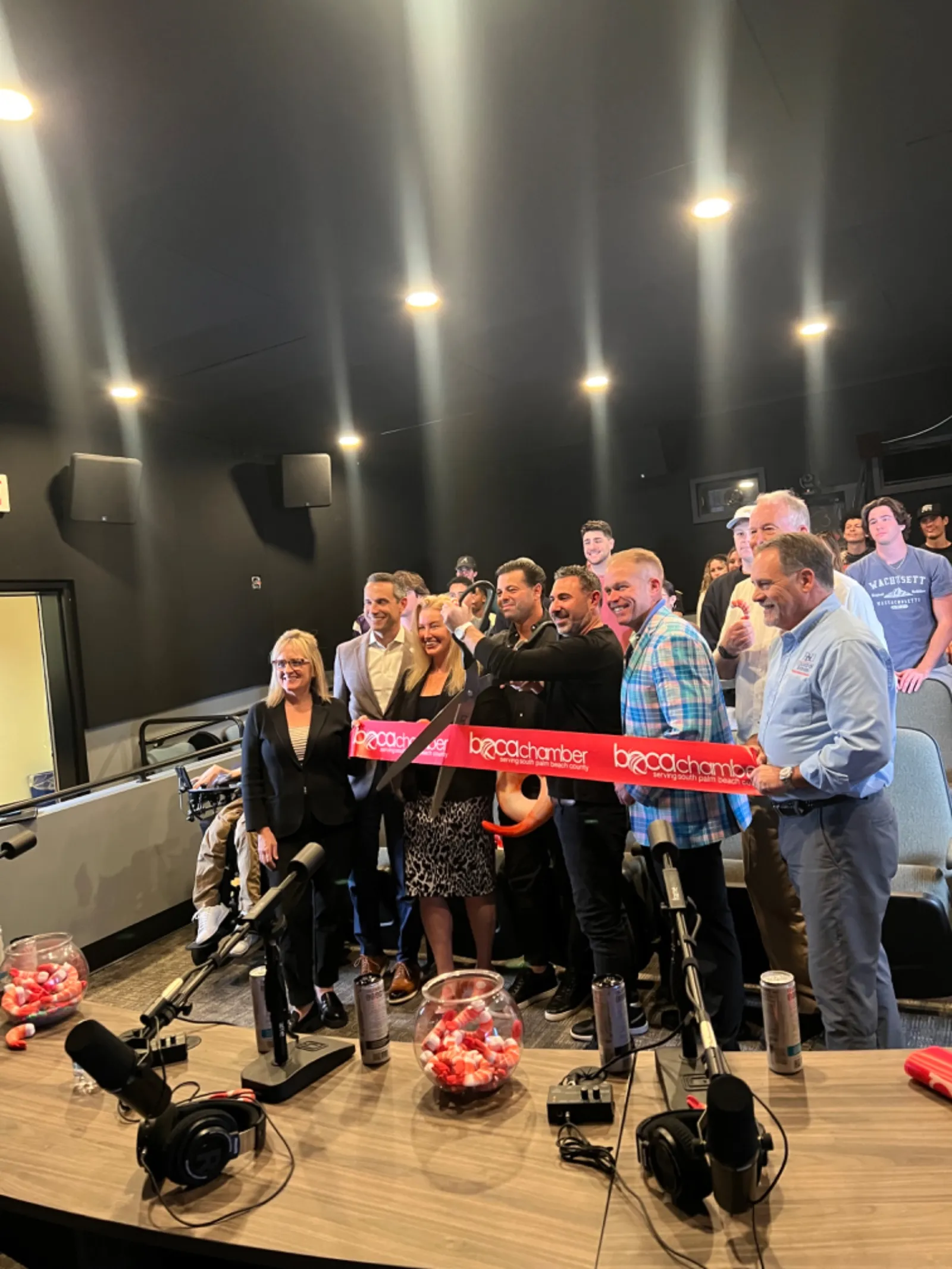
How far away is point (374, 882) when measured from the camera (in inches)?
143

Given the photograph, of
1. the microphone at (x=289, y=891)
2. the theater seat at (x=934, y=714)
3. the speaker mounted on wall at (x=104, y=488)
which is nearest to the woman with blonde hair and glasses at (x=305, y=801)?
the microphone at (x=289, y=891)

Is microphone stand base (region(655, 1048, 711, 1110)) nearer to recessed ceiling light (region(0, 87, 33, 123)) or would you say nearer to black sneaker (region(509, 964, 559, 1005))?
black sneaker (region(509, 964, 559, 1005))

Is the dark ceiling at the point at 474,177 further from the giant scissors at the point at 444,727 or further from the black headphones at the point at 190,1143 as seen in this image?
the black headphones at the point at 190,1143

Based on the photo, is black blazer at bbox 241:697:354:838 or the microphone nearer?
the microphone

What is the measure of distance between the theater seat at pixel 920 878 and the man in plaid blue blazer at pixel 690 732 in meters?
0.60

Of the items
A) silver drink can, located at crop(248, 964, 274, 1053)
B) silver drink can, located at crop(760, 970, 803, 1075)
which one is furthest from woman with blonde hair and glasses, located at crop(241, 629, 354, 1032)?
silver drink can, located at crop(760, 970, 803, 1075)

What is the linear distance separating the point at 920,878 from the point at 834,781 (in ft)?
3.58

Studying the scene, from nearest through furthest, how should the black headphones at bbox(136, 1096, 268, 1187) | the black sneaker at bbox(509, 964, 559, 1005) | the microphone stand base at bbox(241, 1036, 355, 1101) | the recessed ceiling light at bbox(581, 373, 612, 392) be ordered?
the black headphones at bbox(136, 1096, 268, 1187), the microphone stand base at bbox(241, 1036, 355, 1101), the black sneaker at bbox(509, 964, 559, 1005), the recessed ceiling light at bbox(581, 373, 612, 392)

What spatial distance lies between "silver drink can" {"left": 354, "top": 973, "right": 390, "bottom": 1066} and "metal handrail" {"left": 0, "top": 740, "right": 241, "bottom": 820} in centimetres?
277

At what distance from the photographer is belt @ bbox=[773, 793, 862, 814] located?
2188mm

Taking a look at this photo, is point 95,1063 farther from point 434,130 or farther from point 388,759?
point 434,130

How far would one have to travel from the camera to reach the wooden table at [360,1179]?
47.0 inches

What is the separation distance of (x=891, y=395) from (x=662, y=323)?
5.98 ft

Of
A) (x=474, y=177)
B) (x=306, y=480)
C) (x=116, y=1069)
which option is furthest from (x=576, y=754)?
(x=306, y=480)
